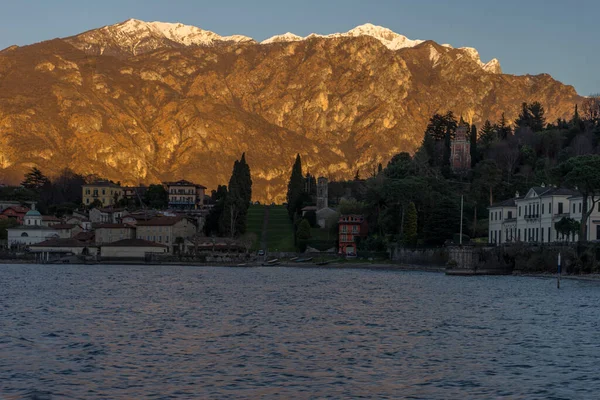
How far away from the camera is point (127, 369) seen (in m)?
32.8

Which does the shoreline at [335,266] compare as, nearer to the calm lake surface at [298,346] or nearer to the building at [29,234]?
the building at [29,234]

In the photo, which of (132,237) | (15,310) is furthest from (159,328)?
(132,237)

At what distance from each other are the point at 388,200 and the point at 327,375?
384 ft

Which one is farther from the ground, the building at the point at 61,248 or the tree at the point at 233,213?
the tree at the point at 233,213

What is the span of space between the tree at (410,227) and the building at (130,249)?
49.0 m

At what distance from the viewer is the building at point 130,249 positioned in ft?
539

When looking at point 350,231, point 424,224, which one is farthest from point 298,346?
point 350,231

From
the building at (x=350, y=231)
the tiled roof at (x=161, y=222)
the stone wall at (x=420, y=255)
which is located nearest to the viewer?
the stone wall at (x=420, y=255)

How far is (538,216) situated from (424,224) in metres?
25.9

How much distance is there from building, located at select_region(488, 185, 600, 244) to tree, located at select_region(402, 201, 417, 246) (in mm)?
12728

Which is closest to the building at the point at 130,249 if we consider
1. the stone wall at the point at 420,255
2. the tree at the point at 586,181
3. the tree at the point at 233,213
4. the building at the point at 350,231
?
the tree at the point at 233,213

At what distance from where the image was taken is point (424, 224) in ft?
458

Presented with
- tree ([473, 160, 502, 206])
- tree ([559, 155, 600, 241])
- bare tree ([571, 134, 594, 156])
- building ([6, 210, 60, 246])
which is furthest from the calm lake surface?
building ([6, 210, 60, 246])

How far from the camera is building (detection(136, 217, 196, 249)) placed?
557ft
